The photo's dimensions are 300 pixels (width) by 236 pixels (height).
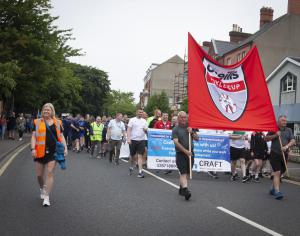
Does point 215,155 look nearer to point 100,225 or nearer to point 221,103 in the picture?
point 221,103

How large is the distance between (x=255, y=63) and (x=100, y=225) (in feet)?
18.0

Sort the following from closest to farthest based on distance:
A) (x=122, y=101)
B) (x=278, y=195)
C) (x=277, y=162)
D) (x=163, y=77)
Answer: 1. (x=278, y=195)
2. (x=277, y=162)
3. (x=163, y=77)
4. (x=122, y=101)

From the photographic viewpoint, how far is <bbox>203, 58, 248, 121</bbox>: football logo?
961cm

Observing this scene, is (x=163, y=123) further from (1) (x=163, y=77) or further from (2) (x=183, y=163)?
(1) (x=163, y=77)

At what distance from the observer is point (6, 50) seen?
2767cm

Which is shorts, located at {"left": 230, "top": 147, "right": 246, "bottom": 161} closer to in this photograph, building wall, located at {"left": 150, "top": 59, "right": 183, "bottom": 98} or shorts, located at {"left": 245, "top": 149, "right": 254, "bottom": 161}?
shorts, located at {"left": 245, "top": 149, "right": 254, "bottom": 161}

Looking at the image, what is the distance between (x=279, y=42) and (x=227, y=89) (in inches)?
1583

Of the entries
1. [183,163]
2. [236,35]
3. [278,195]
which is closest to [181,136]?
[183,163]

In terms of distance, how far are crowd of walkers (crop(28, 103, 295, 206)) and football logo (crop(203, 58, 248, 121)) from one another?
837mm

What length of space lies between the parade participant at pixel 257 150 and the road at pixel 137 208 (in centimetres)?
141

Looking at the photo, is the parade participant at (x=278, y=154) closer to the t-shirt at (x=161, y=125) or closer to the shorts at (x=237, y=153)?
the shorts at (x=237, y=153)

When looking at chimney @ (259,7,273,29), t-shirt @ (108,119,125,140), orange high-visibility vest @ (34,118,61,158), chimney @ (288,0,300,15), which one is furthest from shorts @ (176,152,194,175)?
chimney @ (259,7,273,29)

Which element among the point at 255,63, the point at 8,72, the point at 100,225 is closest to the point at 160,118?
the point at 255,63

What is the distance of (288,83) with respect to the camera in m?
37.0
